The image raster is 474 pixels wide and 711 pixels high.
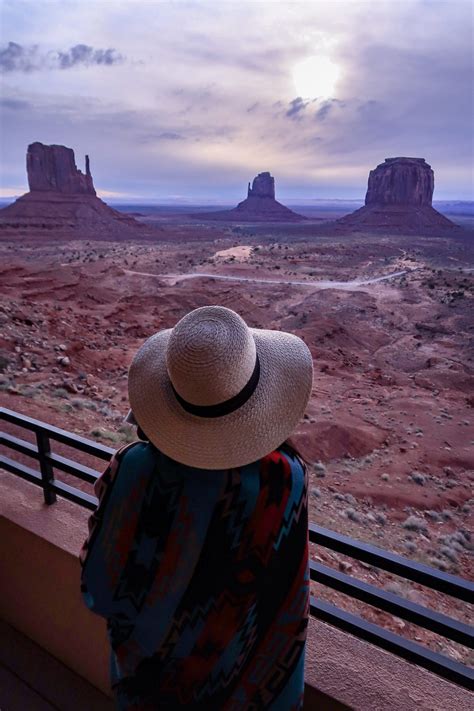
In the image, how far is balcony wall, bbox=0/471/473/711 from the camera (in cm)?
153

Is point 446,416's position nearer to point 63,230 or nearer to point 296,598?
point 296,598

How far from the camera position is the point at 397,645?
1526 mm

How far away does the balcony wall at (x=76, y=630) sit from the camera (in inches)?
60.4

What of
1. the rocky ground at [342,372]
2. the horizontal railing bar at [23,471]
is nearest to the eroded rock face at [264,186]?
the rocky ground at [342,372]

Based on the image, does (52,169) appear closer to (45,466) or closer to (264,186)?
(264,186)

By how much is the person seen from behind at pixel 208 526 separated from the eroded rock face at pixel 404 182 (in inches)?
3677

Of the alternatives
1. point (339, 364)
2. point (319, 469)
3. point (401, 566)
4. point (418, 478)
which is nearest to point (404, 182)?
point (339, 364)

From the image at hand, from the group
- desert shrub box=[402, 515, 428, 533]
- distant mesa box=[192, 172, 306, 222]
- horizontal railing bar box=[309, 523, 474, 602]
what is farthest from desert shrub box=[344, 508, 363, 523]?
distant mesa box=[192, 172, 306, 222]

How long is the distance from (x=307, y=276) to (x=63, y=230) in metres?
36.8

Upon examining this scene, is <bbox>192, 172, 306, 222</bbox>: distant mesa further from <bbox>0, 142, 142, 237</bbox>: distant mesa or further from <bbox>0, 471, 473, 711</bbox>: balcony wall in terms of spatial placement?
<bbox>0, 471, 473, 711</bbox>: balcony wall

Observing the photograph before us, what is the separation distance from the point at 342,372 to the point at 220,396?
13.7m

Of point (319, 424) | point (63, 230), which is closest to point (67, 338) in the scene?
point (319, 424)

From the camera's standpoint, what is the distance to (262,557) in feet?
3.64

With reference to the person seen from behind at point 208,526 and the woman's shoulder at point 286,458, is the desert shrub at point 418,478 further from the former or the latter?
the woman's shoulder at point 286,458
